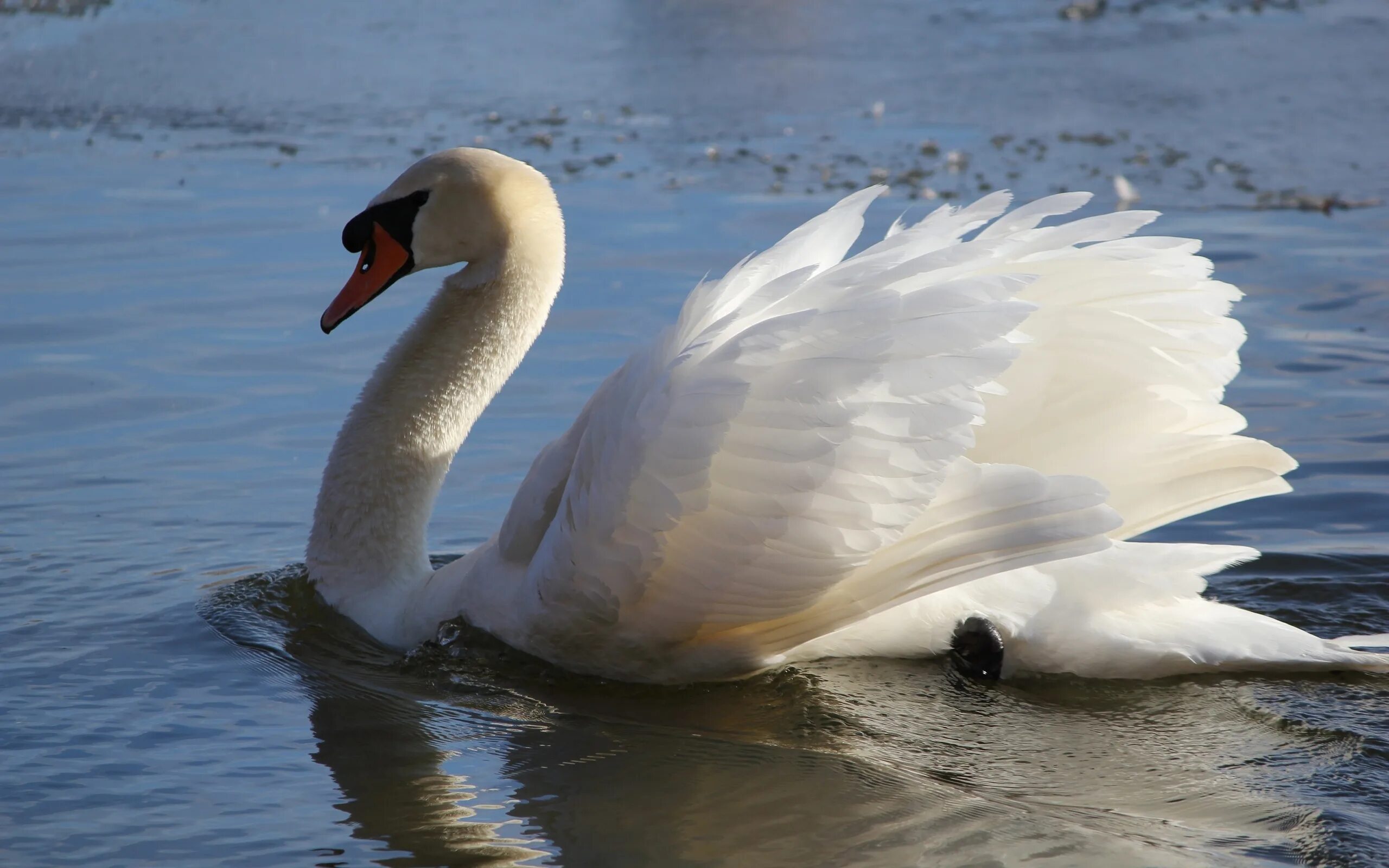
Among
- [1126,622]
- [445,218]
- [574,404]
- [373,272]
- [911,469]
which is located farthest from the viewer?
[574,404]

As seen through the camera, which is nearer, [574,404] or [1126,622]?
[1126,622]

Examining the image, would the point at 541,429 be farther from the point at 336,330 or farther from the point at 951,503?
the point at 951,503

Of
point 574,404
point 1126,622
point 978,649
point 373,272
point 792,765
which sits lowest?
point 792,765

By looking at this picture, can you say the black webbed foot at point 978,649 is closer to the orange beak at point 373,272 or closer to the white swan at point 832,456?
the white swan at point 832,456

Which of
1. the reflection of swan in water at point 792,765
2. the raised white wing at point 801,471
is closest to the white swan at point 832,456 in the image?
the raised white wing at point 801,471

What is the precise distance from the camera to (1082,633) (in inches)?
152

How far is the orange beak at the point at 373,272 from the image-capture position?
459 centimetres

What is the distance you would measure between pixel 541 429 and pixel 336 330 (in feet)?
4.84

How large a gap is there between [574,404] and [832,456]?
9.11 feet

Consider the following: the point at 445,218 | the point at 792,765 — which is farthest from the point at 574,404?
the point at 792,765

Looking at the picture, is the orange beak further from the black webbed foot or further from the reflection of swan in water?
the black webbed foot

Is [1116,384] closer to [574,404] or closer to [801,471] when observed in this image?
[801,471]

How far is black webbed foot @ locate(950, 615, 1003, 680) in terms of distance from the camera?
390cm

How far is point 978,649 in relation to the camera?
155 inches
